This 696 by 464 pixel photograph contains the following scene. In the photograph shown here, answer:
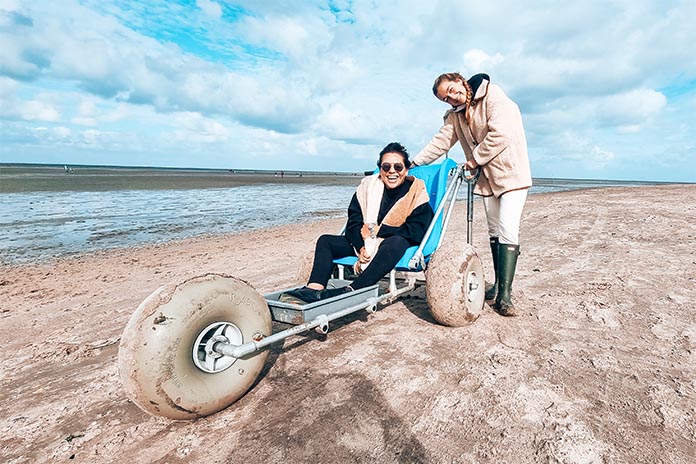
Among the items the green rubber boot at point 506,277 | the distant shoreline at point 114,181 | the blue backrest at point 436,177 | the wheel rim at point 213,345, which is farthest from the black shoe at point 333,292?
the distant shoreline at point 114,181

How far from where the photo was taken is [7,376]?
3.24 metres

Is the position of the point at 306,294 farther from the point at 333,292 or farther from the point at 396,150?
the point at 396,150

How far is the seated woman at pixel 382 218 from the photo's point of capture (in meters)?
3.90

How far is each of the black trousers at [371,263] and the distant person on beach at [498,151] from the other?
110 cm

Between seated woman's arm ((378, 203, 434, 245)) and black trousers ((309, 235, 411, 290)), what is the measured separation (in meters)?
0.13

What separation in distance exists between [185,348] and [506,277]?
325cm

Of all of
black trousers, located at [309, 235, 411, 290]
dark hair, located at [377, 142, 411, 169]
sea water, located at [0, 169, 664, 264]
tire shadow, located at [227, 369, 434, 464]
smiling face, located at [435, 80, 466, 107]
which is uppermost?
smiling face, located at [435, 80, 466, 107]

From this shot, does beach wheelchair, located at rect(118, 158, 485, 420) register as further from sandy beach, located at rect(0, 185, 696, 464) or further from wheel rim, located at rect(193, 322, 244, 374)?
sandy beach, located at rect(0, 185, 696, 464)

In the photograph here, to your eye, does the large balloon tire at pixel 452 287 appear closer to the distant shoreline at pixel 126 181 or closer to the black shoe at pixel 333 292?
the black shoe at pixel 333 292

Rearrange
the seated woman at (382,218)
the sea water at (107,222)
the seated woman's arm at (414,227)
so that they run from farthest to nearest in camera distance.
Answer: the sea water at (107,222) < the seated woman's arm at (414,227) < the seated woman at (382,218)

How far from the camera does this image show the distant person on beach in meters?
3.95

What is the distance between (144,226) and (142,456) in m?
12.0

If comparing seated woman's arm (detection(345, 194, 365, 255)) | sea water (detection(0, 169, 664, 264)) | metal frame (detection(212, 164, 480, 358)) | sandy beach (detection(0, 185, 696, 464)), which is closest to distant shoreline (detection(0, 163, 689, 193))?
sea water (detection(0, 169, 664, 264))

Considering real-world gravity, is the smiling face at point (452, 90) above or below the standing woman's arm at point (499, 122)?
above
